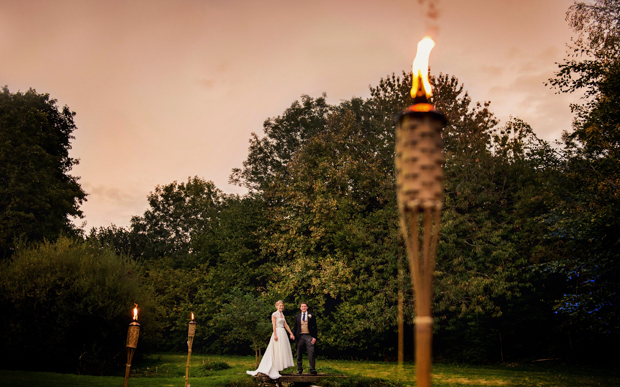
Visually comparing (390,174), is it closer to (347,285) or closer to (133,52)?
(347,285)

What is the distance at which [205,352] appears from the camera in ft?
89.1

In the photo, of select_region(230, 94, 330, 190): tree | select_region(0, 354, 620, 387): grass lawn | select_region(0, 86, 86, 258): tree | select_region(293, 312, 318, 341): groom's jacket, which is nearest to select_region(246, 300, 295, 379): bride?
select_region(293, 312, 318, 341): groom's jacket

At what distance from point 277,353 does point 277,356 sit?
8 centimetres

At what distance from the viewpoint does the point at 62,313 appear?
596 inches

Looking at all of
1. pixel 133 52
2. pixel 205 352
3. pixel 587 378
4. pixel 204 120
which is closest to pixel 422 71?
pixel 133 52

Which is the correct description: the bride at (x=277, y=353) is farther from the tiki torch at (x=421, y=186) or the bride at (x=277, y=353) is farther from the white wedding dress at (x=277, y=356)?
the tiki torch at (x=421, y=186)

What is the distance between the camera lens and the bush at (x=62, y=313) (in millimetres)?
14938

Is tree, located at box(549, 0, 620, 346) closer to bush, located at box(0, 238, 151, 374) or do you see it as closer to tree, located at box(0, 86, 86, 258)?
bush, located at box(0, 238, 151, 374)

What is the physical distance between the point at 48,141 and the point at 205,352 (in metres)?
16.9

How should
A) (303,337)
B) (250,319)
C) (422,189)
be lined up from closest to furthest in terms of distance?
(422,189) → (303,337) → (250,319)

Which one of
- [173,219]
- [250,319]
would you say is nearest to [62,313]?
[250,319]

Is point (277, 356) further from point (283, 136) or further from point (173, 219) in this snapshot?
point (173, 219)

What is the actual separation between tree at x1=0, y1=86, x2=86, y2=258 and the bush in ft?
25.5

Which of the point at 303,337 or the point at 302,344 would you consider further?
the point at 302,344
